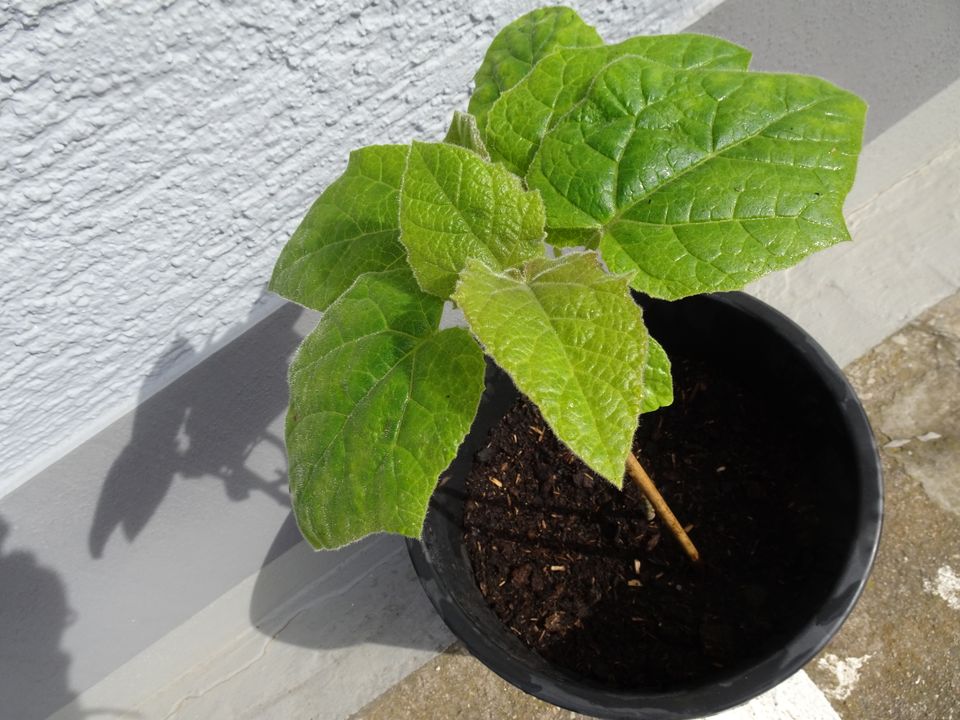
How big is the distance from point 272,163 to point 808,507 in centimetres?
111

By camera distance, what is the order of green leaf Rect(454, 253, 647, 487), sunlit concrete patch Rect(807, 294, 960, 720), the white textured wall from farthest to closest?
1. sunlit concrete patch Rect(807, 294, 960, 720)
2. the white textured wall
3. green leaf Rect(454, 253, 647, 487)

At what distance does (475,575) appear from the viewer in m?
1.37

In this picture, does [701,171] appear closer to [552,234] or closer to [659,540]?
[552,234]

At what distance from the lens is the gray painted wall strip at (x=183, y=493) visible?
5.28ft

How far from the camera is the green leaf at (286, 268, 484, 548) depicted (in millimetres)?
764

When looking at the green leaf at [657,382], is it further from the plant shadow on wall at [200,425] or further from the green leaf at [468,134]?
the plant shadow on wall at [200,425]

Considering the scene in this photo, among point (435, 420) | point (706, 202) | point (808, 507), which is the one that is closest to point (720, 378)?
point (808, 507)

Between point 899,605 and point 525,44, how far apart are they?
1423 mm

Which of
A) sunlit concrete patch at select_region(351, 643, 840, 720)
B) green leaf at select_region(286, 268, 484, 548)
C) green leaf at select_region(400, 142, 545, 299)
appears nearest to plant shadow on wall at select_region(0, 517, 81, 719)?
sunlit concrete patch at select_region(351, 643, 840, 720)

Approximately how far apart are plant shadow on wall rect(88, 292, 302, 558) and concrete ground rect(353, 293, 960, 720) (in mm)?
683

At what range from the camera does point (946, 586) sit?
1.65 m

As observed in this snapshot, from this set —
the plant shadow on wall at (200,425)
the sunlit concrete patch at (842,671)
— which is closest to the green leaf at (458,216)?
the plant shadow on wall at (200,425)

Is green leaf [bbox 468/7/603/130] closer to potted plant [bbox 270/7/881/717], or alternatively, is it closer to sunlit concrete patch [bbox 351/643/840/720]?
potted plant [bbox 270/7/881/717]

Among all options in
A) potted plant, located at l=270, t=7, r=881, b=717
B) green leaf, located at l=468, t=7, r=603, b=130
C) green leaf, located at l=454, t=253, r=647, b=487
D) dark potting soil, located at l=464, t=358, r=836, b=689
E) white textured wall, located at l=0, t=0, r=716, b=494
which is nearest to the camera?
green leaf, located at l=454, t=253, r=647, b=487
